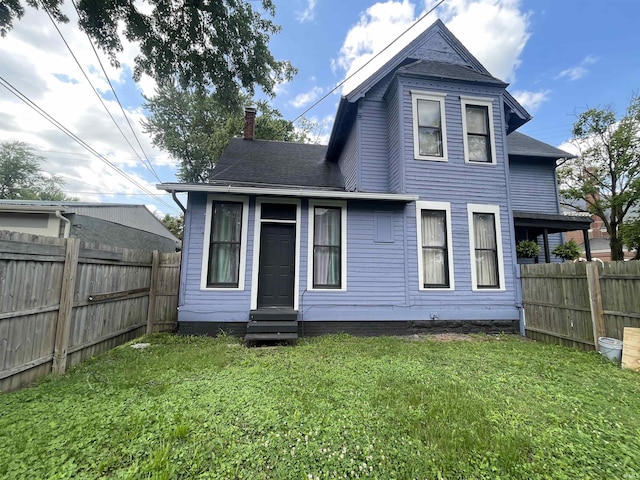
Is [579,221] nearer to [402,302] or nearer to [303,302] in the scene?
[402,302]

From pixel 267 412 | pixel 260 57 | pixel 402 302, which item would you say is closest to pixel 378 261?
pixel 402 302

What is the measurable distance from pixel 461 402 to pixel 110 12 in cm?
987

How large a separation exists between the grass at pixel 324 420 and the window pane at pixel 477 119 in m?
5.32

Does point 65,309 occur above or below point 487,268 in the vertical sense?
below

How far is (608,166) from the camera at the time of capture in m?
12.9

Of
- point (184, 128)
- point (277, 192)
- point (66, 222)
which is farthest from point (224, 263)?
point (184, 128)

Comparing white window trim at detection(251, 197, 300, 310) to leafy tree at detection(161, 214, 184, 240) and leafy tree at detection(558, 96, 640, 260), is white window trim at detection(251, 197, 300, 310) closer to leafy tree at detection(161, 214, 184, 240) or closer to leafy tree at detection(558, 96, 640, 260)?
leafy tree at detection(558, 96, 640, 260)

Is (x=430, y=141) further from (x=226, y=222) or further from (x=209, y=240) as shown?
(x=209, y=240)

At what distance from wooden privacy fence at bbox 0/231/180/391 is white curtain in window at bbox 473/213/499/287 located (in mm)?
7398

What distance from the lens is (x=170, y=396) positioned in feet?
9.34

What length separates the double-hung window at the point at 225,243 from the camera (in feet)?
19.0

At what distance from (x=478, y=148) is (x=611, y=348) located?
4779 mm

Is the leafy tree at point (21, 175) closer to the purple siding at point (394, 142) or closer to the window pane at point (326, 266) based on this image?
the window pane at point (326, 266)

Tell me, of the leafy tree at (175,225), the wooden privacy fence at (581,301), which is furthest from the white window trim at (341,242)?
the leafy tree at (175,225)
